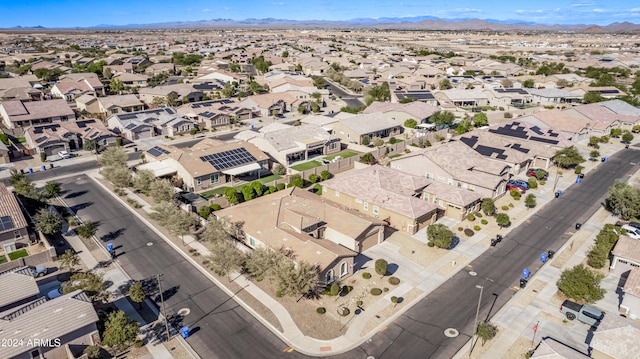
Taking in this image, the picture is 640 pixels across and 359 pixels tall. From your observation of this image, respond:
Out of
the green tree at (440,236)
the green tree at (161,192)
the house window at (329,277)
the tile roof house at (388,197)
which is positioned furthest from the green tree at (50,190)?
the green tree at (440,236)

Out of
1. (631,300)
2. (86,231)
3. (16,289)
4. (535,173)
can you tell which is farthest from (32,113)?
(631,300)

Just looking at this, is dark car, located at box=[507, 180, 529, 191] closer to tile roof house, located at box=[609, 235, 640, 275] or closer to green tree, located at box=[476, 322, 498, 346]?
tile roof house, located at box=[609, 235, 640, 275]

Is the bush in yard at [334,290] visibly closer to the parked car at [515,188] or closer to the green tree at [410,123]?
the parked car at [515,188]

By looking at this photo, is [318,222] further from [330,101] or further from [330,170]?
[330,101]

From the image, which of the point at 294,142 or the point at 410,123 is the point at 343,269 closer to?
the point at 294,142

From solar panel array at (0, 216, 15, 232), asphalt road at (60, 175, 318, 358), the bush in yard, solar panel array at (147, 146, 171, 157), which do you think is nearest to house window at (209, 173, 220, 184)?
solar panel array at (147, 146, 171, 157)

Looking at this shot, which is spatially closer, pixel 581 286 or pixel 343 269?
pixel 581 286
